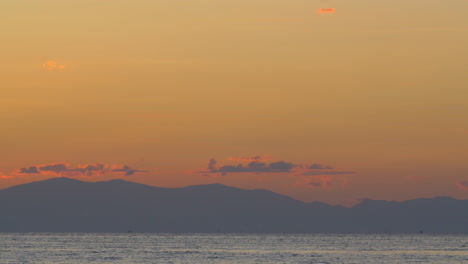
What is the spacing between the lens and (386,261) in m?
155

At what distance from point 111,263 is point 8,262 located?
1612 cm

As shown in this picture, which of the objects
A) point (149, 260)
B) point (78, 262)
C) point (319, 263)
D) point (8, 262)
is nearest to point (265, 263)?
point (319, 263)

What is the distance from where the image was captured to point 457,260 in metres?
158

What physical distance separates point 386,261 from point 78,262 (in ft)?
169

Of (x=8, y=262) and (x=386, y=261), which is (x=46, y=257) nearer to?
(x=8, y=262)

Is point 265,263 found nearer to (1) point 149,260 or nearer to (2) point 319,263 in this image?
(2) point 319,263

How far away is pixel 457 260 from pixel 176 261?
49.2m

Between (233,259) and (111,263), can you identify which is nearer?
(111,263)

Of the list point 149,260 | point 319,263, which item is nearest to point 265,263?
point 319,263

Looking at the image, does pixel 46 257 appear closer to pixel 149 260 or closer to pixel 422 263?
pixel 149 260

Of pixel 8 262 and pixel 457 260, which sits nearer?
pixel 8 262

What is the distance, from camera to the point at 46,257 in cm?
16062

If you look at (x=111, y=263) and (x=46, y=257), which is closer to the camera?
(x=111, y=263)

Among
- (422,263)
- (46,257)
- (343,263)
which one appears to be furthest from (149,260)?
(422,263)
